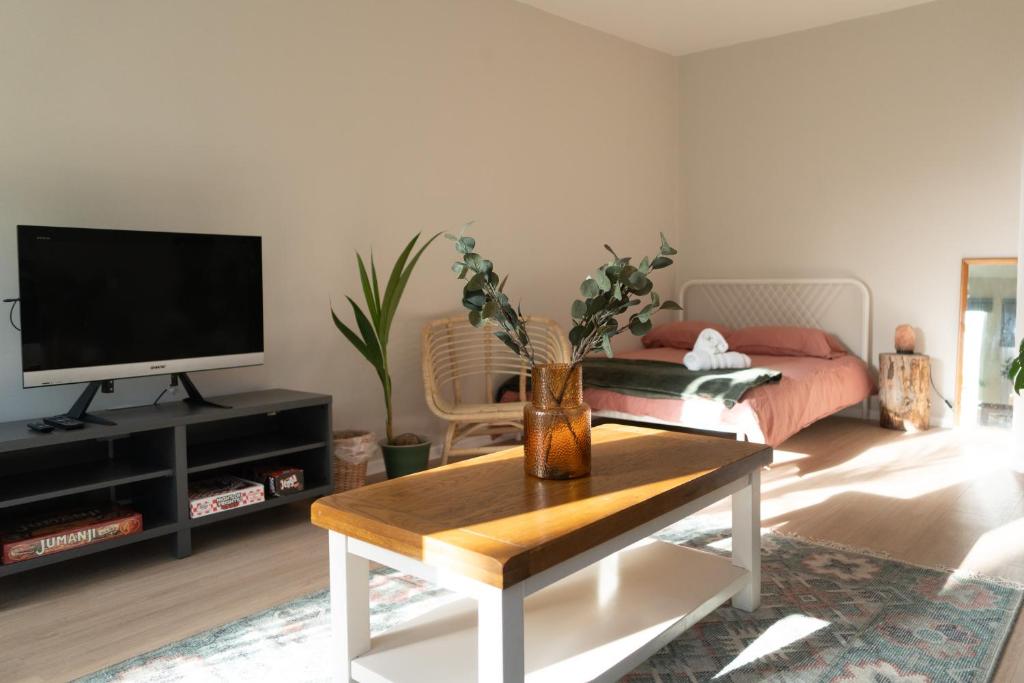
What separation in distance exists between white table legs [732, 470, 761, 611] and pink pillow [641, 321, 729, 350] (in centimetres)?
314

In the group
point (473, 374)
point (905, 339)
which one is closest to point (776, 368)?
point (905, 339)

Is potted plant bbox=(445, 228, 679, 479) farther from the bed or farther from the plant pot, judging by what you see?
the bed

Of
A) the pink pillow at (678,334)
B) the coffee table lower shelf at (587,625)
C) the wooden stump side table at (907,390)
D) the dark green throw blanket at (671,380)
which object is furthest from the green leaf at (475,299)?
the wooden stump side table at (907,390)

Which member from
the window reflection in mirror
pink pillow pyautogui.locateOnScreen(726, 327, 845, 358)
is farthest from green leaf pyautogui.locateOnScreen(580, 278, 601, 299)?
the window reflection in mirror

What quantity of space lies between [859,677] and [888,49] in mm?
4443

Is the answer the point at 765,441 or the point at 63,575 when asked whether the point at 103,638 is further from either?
the point at 765,441

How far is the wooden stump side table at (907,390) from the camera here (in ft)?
15.5

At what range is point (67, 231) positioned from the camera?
262cm

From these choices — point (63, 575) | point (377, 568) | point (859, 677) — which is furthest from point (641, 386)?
point (63, 575)

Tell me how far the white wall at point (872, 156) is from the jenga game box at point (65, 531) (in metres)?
4.52

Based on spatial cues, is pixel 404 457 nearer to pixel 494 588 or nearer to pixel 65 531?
pixel 65 531

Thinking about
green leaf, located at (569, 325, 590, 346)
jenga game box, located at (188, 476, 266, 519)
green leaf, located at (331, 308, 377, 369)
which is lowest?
jenga game box, located at (188, 476, 266, 519)

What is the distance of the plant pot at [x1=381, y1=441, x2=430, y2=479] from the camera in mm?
3580

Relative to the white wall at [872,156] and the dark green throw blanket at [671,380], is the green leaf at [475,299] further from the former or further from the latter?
the white wall at [872,156]
